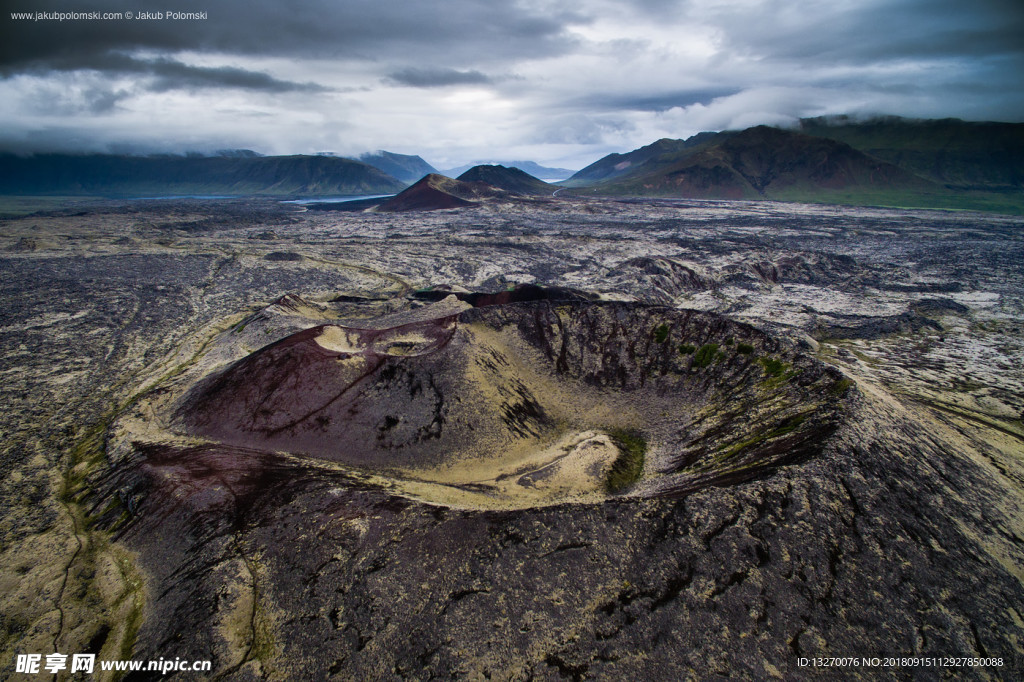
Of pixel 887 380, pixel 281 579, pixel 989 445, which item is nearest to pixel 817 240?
pixel 887 380

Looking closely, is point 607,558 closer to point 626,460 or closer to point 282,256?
point 626,460

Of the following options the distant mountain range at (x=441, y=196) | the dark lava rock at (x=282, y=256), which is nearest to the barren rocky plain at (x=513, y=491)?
the dark lava rock at (x=282, y=256)

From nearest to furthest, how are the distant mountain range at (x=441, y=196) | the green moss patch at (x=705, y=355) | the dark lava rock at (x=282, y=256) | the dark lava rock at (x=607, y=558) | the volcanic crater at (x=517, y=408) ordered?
the dark lava rock at (x=607, y=558), the volcanic crater at (x=517, y=408), the green moss patch at (x=705, y=355), the dark lava rock at (x=282, y=256), the distant mountain range at (x=441, y=196)

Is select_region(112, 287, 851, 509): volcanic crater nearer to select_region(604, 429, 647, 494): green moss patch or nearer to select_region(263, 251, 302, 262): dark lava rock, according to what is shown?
select_region(604, 429, 647, 494): green moss patch

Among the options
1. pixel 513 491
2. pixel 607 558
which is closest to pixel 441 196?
pixel 513 491

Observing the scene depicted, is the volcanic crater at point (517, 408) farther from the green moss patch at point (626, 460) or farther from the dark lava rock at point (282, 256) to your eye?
the dark lava rock at point (282, 256)

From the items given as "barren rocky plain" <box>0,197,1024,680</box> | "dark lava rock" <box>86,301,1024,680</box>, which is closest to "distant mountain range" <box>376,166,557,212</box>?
"barren rocky plain" <box>0,197,1024,680</box>

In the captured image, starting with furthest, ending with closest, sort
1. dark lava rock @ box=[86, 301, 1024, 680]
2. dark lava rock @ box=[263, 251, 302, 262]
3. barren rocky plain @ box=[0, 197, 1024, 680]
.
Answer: dark lava rock @ box=[263, 251, 302, 262]
barren rocky plain @ box=[0, 197, 1024, 680]
dark lava rock @ box=[86, 301, 1024, 680]
